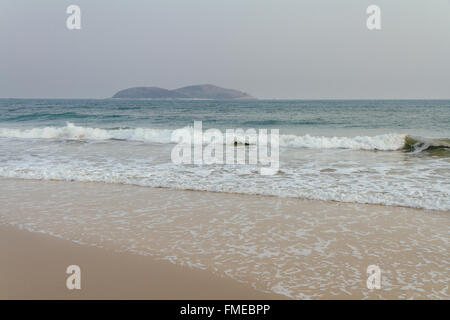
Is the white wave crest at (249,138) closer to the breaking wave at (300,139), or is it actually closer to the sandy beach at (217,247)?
the breaking wave at (300,139)

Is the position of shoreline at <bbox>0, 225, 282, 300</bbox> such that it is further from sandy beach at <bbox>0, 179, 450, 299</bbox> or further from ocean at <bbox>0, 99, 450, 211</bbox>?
ocean at <bbox>0, 99, 450, 211</bbox>

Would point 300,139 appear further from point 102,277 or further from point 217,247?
point 102,277

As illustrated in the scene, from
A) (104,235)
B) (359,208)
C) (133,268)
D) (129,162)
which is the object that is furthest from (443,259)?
(129,162)

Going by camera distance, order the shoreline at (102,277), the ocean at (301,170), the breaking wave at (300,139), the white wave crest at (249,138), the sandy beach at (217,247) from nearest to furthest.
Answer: the shoreline at (102,277) < the sandy beach at (217,247) < the ocean at (301,170) < the breaking wave at (300,139) < the white wave crest at (249,138)

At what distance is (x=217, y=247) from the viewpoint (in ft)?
15.1

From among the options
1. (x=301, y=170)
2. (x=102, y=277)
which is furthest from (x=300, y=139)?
(x=102, y=277)

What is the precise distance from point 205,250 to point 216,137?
14.5m

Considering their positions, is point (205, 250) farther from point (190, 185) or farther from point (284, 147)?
point (284, 147)

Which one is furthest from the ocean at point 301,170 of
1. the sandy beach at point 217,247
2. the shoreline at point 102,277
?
the shoreline at point 102,277

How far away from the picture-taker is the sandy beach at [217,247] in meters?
3.56

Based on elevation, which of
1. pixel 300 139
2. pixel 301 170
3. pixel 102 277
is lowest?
pixel 102 277

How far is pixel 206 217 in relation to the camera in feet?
19.2

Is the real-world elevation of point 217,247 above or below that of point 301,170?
below
